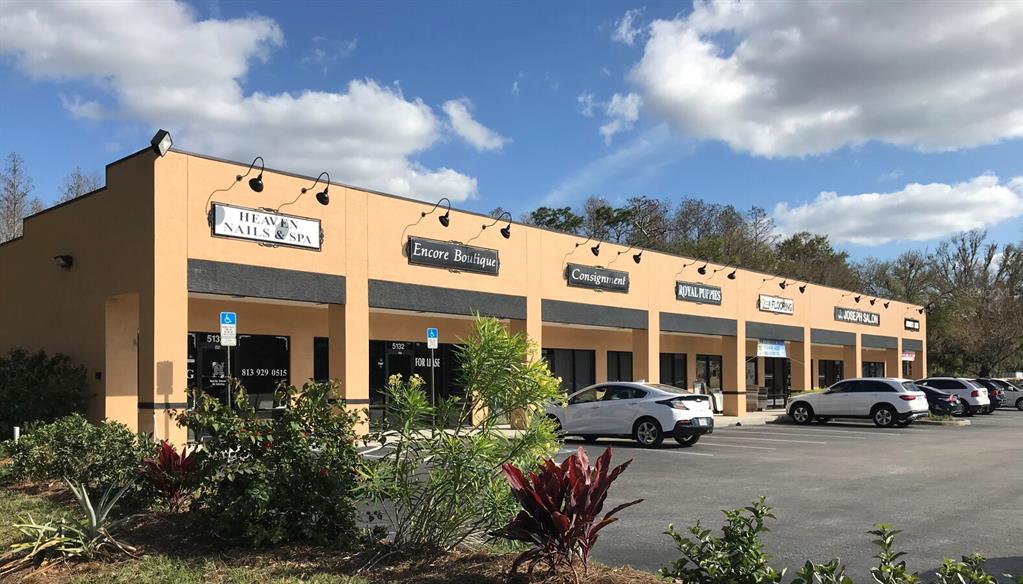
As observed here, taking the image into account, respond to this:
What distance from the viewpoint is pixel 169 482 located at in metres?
8.29

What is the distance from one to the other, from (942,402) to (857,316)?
9375mm

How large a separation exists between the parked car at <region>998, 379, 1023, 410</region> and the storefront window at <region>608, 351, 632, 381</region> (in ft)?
73.3

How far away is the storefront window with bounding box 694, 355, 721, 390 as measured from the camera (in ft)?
112

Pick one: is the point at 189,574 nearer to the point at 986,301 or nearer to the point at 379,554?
the point at 379,554

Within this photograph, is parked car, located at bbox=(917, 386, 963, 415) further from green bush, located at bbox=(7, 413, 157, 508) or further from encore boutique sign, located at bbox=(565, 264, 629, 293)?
green bush, located at bbox=(7, 413, 157, 508)

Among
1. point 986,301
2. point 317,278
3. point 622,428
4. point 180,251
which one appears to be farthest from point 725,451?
point 986,301

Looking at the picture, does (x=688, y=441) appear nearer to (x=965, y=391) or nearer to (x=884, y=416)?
(x=884, y=416)

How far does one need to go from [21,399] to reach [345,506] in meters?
10.5

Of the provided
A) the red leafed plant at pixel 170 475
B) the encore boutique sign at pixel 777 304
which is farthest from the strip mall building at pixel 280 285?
the encore boutique sign at pixel 777 304

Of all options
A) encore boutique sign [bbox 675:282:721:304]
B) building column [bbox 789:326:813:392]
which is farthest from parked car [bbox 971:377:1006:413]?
encore boutique sign [bbox 675:282:721:304]

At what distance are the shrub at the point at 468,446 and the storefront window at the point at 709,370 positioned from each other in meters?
28.0

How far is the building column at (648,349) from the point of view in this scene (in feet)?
83.8

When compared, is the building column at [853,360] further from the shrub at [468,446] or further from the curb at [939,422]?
the shrub at [468,446]

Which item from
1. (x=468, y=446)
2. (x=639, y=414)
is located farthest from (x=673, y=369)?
(x=468, y=446)
